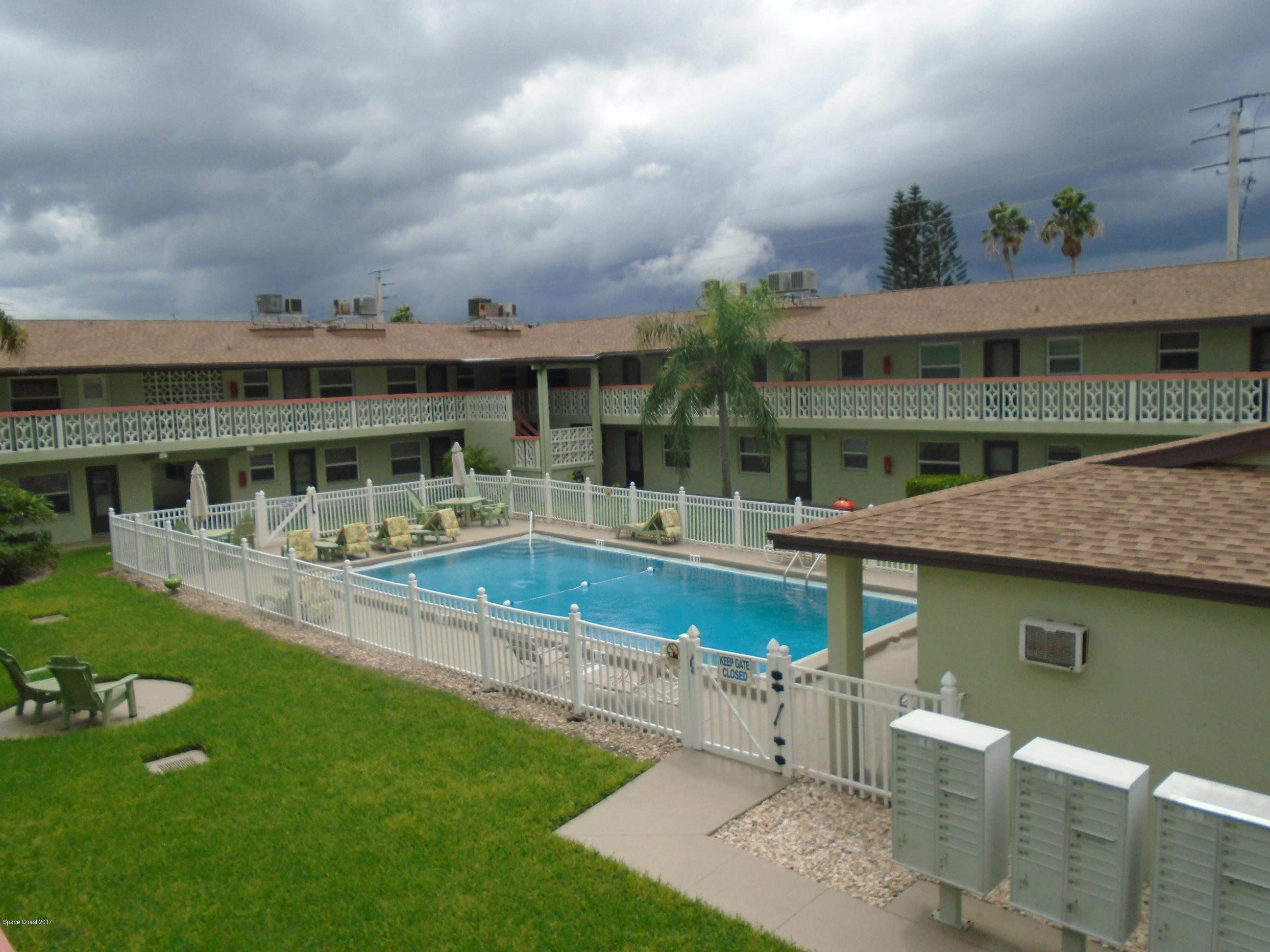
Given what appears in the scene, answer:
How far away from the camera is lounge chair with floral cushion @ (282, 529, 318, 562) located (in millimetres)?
22094

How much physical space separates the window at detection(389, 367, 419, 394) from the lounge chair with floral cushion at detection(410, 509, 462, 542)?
10.2 metres

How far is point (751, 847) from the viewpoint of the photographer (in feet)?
25.5

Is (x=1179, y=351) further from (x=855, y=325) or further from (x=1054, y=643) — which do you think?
(x=1054, y=643)

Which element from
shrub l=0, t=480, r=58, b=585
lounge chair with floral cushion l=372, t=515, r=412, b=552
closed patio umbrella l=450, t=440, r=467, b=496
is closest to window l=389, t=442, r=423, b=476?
closed patio umbrella l=450, t=440, r=467, b=496

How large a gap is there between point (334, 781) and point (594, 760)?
2.67m

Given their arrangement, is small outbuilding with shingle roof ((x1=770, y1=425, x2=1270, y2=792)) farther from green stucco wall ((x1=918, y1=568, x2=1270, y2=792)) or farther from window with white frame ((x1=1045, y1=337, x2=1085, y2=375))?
window with white frame ((x1=1045, y1=337, x2=1085, y2=375))

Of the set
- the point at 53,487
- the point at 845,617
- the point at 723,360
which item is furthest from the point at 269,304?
the point at 845,617

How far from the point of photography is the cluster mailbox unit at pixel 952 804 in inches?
243

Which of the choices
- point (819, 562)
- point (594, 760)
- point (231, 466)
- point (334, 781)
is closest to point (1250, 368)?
point (819, 562)

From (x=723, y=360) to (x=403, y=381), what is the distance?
13743mm

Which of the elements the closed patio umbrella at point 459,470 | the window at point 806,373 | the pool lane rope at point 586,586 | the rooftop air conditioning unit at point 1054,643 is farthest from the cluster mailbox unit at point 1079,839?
the window at point 806,373

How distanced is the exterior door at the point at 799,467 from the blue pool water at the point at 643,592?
788 centimetres

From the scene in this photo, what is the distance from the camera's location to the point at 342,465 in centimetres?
3136

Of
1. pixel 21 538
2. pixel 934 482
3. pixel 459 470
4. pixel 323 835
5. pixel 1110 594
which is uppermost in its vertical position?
pixel 1110 594
